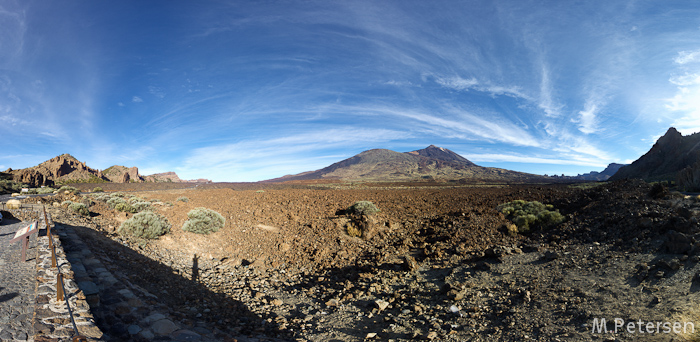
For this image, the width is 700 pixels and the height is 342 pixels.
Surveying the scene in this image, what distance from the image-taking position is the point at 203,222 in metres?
11.3

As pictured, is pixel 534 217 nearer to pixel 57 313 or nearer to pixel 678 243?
pixel 678 243

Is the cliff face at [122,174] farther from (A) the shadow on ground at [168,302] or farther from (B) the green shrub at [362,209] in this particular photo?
(A) the shadow on ground at [168,302]

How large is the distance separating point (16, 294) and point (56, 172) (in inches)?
3773

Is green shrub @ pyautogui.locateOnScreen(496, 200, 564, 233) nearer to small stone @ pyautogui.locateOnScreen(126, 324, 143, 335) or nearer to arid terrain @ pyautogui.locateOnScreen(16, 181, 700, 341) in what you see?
arid terrain @ pyautogui.locateOnScreen(16, 181, 700, 341)

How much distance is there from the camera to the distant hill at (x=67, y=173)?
56156mm

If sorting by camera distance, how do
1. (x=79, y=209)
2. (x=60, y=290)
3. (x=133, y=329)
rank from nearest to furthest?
1. (x=60, y=290)
2. (x=133, y=329)
3. (x=79, y=209)

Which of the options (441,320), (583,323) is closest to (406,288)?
(441,320)

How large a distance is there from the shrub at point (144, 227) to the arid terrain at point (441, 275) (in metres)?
0.29

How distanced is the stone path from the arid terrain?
4.87 feet

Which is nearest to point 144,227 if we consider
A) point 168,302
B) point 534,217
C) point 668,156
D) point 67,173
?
point 168,302

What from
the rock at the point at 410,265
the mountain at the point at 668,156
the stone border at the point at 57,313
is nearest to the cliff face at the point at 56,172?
the stone border at the point at 57,313

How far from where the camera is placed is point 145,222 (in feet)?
32.6

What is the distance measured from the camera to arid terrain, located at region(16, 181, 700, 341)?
458 cm

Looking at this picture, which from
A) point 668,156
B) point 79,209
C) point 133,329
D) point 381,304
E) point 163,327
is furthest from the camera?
point 668,156
